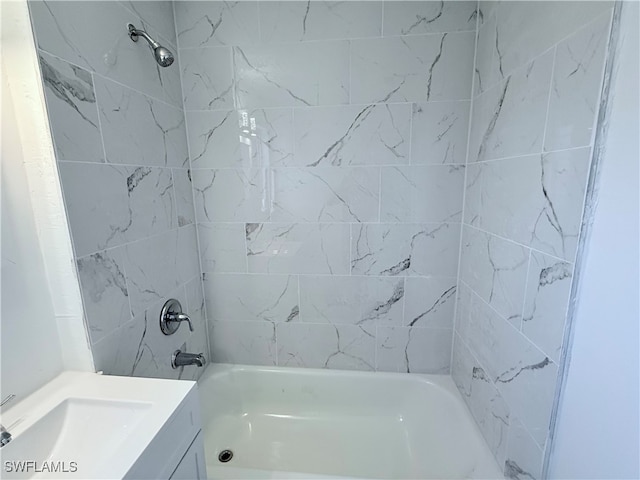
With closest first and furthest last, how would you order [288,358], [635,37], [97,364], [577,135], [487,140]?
[635,37] < [577,135] < [97,364] < [487,140] < [288,358]

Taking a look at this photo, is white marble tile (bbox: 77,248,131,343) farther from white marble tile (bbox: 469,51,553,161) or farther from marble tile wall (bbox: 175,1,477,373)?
white marble tile (bbox: 469,51,553,161)

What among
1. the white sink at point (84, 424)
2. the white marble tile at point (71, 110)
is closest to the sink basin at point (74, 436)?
the white sink at point (84, 424)

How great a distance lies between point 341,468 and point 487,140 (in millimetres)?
1621

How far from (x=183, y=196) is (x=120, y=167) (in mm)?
400

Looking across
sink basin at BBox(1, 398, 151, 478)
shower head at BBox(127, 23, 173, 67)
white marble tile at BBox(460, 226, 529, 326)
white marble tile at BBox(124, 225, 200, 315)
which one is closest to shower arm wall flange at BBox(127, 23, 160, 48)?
shower head at BBox(127, 23, 173, 67)

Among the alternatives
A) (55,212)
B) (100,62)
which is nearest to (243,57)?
(100,62)

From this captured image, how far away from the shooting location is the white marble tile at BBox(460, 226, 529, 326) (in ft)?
3.14

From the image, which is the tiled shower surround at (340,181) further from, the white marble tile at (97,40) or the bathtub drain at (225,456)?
the bathtub drain at (225,456)

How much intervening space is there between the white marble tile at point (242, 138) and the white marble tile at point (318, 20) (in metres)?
0.33

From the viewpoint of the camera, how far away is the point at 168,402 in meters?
0.78

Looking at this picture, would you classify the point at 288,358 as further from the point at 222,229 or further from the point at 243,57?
the point at 243,57

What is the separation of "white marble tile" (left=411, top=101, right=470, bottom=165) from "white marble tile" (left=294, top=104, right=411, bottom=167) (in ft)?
0.14

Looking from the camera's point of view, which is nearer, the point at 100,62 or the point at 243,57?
the point at 100,62

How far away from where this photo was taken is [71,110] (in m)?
0.84
